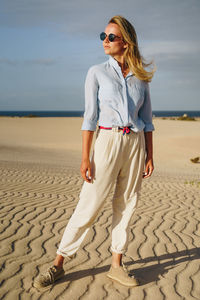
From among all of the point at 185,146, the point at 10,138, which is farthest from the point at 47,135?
the point at 185,146

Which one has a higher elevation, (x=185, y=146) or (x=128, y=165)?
(x=128, y=165)

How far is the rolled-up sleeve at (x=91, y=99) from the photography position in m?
2.86

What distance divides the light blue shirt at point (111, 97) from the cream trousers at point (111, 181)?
10cm

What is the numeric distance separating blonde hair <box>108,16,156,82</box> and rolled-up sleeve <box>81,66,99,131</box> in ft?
1.09

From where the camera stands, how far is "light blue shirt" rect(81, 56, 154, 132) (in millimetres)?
2848

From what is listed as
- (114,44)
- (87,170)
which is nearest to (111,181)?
(87,170)

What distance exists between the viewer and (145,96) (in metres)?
3.08

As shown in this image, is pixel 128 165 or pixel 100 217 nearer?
pixel 128 165

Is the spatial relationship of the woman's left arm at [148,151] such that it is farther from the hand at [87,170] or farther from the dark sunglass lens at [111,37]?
the dark sunglass lens at [111,37]

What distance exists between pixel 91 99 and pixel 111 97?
17 centimetres

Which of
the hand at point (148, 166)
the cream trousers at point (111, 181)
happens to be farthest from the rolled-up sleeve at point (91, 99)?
the hand at point (148, 166)

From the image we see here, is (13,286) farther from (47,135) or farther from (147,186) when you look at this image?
(47,135)

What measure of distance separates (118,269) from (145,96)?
5.22 feet

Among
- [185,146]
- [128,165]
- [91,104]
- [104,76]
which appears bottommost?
[185,146]
